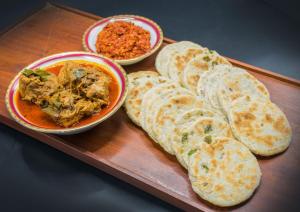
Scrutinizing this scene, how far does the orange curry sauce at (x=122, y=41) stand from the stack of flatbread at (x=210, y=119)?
0.97 feet

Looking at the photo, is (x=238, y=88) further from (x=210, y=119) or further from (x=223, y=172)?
(x=223, y=172)

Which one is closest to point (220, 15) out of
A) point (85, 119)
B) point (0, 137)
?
point (85, 119)

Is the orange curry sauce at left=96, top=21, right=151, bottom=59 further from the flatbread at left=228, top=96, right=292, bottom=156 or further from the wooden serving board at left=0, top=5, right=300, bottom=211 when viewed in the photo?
the flatbread at left=228, top=96, right=292, bottom=156

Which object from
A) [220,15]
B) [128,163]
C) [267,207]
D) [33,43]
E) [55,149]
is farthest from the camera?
[220,15]

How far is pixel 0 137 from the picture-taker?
304 centimetres

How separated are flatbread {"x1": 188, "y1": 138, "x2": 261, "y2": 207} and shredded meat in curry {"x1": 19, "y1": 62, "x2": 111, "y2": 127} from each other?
2.75ft

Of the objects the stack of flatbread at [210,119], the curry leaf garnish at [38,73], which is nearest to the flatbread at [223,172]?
the stack of flatbread at [210,119]

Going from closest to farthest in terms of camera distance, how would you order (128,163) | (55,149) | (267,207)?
(267,207) → (128,163) → (55,149)

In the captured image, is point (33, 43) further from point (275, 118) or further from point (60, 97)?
point (275, 118)

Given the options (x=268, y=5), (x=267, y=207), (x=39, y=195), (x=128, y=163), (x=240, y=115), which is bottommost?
(x=39, y=195)

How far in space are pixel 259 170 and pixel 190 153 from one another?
0.47 m

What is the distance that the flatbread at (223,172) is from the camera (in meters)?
2.24

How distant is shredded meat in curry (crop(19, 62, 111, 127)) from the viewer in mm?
2602

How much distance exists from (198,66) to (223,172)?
3.47 ft
